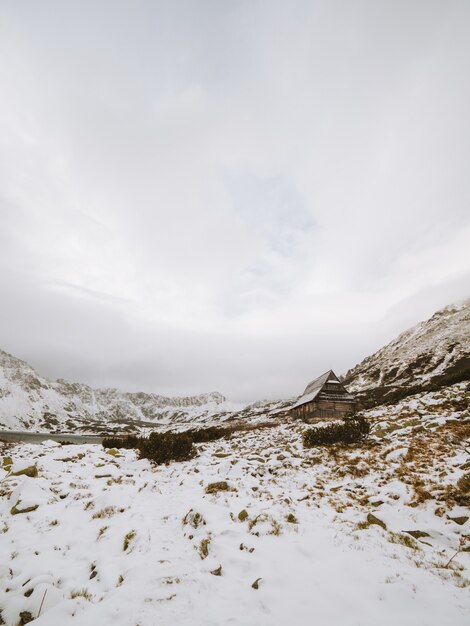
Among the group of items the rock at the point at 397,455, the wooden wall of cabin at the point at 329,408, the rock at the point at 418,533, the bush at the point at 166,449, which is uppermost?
the wooden wall of cabin at the point at 329,408

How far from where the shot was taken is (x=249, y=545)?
589 cm

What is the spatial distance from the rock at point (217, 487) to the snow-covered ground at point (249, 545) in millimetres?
144

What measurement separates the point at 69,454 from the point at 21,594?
13132 mm

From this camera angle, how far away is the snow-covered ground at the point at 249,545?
4.01m

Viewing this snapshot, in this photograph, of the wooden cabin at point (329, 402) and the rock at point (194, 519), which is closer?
the rock at point (194, 519)

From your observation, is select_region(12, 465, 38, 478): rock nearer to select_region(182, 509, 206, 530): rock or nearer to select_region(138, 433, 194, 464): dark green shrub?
select_region(138, 433, 194, 464): dark green shrub

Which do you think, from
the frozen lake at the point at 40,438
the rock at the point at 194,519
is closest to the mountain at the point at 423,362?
the rock at the point at 194,519

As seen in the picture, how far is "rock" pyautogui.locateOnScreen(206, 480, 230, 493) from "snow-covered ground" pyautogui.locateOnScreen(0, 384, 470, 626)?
14cm

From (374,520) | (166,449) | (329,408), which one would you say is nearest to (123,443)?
(166,449)

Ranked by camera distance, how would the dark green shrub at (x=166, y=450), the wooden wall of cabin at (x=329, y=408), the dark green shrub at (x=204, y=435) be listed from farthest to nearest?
the wooden wall of cabin at (x=329, y=408), the dark green shrub at (x=204, y=435), the dark green shrub at (x=166, y=450)

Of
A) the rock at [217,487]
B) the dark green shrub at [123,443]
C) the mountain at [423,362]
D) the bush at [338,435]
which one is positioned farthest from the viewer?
the mountain at [423,362]

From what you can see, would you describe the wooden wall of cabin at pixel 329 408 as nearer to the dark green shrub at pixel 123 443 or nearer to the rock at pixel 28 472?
the dark green shrub at pixel 123 443

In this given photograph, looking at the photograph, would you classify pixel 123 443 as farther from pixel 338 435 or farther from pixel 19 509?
pixel 338 435

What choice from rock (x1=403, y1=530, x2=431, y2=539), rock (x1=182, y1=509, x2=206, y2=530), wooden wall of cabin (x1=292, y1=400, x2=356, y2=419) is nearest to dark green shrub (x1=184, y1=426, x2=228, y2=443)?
wooden wall of cabin (x1=292, y1=400, x2=356, y2=419)
